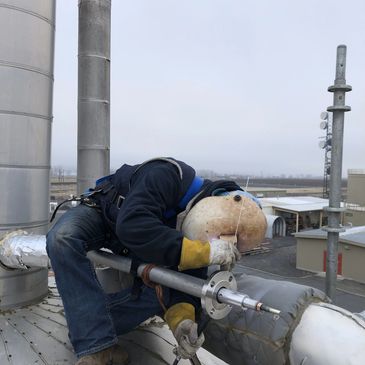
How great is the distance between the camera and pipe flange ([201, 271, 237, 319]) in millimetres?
2410

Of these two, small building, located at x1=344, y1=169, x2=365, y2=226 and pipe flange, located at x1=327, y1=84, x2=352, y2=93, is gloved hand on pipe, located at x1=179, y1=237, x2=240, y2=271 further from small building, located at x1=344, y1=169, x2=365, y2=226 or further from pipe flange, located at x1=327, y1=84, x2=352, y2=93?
small building, located at x1=344, y1=169, x2=365, y2=226

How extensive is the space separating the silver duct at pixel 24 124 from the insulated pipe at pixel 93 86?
3.37 m

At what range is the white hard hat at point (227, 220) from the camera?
2701 millimetres

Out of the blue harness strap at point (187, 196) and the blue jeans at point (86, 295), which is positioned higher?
the blue harness strap at point (187, 196)

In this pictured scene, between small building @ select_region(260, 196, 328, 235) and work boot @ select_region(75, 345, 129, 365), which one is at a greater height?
work boot @ select_region(75, 345, 129, 365)

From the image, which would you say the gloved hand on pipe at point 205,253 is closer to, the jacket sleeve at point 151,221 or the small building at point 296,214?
the jacket sleeve at point 151,221

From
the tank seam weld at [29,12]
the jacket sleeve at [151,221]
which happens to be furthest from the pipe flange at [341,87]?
the tank seam weld at [29,12]

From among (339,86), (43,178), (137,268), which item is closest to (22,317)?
(43,178)

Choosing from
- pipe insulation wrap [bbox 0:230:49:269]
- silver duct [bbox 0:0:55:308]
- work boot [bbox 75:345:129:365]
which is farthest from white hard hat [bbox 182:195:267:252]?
silver duct [bbox 0:0:55:308]

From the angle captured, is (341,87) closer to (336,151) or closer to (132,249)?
(336,151)

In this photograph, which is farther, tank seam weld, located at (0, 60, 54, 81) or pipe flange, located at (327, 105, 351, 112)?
pipe flange, located at (327, 105, 351, 112)

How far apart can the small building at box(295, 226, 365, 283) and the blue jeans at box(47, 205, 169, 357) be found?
2058 centimetres

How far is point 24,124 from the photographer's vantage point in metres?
4.50

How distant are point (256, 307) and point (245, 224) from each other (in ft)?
2.15
